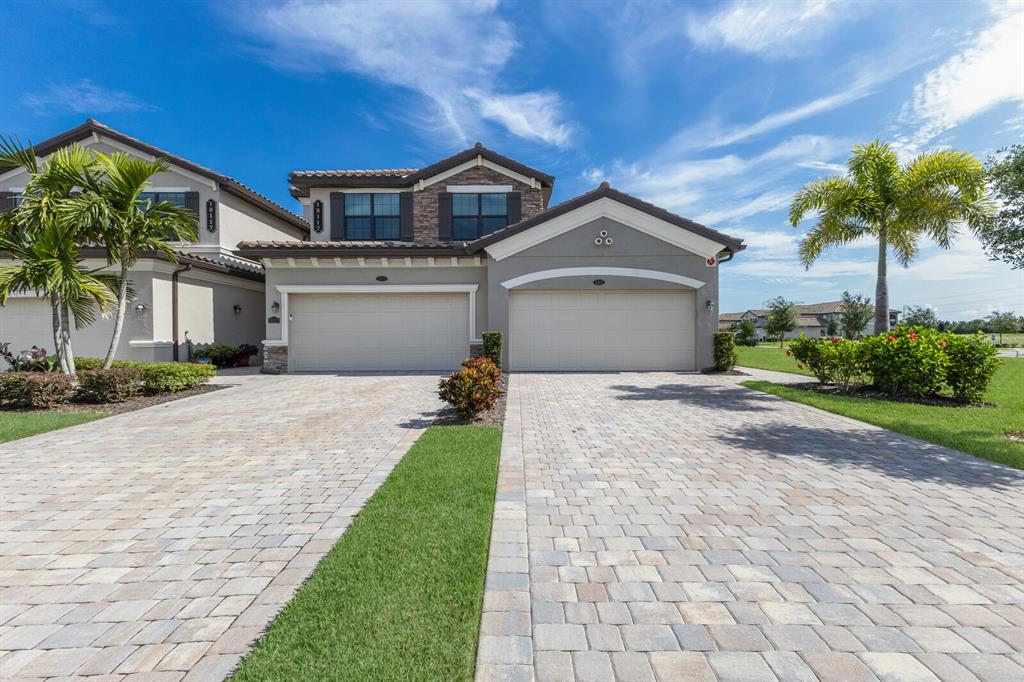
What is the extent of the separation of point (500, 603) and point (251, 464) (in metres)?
4.06

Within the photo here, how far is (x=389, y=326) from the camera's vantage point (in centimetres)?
1427

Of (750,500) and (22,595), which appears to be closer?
(22,595)

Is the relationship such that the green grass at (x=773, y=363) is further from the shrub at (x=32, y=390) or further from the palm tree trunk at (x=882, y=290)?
the shrub at (x=32, y=390)

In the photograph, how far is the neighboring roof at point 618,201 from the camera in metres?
13.0

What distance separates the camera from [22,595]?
2.67 m

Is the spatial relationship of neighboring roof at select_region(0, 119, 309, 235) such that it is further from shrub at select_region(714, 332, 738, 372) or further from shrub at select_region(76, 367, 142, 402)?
shrub at select_region(714, 332, 738, 372)

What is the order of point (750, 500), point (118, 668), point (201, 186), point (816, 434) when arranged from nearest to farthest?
1. point (118, 668)
2. point (750, 500)
3. point (816, 434)
4. point (201, 186)

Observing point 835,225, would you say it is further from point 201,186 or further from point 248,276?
point 201,186

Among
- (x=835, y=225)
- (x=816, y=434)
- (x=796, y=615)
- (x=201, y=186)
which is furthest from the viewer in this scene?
(x=201, y=186)

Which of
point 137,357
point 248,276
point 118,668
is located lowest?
point 118,668

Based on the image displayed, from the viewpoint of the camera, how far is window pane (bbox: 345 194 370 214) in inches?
639

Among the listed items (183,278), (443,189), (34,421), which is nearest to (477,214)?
(443,189)

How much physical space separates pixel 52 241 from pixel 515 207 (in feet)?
41.4

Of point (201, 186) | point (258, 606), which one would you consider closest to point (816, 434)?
point (258, 606)
